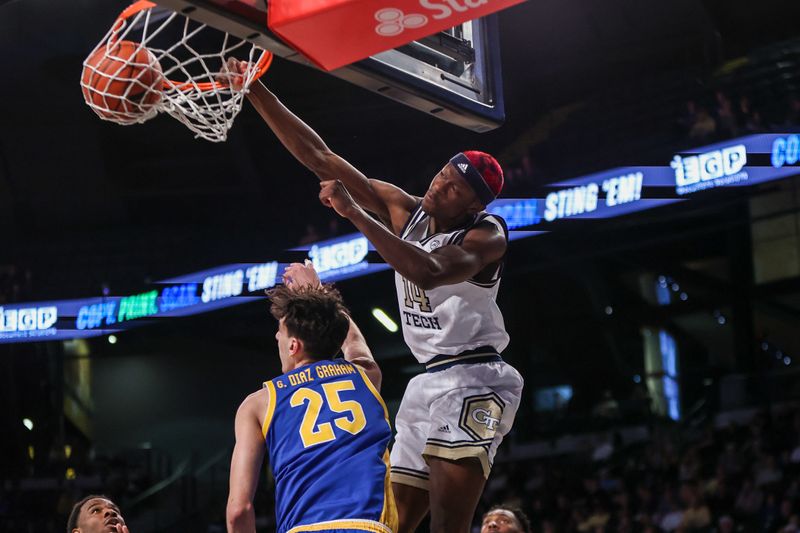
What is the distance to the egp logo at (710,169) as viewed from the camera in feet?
40.1

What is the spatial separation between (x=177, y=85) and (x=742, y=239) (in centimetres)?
1464

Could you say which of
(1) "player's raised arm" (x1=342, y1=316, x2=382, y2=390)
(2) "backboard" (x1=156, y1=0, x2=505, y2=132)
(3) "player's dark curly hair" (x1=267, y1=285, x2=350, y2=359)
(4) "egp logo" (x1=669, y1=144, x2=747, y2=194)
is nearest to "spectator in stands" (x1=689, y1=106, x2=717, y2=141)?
(4) "egp logo" (x1=669, y1=144, x2=747, y2=194)

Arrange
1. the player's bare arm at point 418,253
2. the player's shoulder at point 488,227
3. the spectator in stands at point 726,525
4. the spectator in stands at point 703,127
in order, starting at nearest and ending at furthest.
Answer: the player's bare arm at point 418,253 < the player's shoulder at point 488,227 < the spectator in stands at point 726,525 < the spectator in stands at point 703,127

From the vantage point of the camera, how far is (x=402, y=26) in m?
3.47

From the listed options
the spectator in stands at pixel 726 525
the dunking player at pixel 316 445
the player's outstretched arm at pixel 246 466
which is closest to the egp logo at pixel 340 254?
the spectator in stands at pixel 726 525

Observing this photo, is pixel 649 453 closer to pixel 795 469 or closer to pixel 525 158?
→ pixel 795 469

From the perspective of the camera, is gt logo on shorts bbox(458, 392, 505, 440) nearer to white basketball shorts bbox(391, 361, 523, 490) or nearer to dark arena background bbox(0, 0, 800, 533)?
white basketball shorts bbox(391, 361, 523, 490)

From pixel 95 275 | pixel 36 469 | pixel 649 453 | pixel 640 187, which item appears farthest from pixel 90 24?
pixel 649 453

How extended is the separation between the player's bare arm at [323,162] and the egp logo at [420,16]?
90cm

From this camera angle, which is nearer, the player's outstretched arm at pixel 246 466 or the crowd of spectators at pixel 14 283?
the player's outstretched arm at pixel 246 466

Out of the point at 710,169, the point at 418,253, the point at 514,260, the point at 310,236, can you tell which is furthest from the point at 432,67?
the point at 514,260

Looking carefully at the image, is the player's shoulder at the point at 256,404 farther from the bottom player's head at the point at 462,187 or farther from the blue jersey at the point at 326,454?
the bottom player's head at the point at 462,187

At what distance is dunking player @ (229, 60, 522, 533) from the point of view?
12.7 feet

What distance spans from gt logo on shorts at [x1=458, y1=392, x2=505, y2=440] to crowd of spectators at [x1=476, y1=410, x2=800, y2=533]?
6.95 m
